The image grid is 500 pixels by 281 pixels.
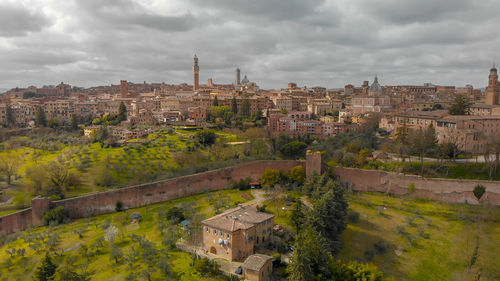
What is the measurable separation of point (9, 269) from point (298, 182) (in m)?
21.1

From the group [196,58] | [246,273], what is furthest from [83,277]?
[196,58]

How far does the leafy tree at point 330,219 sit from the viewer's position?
66.6ft

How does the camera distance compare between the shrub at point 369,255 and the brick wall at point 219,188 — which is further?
the brick wall at point 219,188

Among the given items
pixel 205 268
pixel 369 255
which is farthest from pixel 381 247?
pixel 205 268

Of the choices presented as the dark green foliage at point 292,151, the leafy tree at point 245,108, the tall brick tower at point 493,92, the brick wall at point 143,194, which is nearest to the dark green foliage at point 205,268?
the brick wall at point 143,194

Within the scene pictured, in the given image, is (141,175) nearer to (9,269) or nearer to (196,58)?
(9,269)

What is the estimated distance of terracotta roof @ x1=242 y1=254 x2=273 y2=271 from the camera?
55.8 feet

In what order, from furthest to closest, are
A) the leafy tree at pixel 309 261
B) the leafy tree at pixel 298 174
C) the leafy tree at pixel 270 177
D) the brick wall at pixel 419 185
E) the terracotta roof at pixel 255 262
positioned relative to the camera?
the leafy tree at pixel 270 177
the leafy tree at pixel 298 174
the brick wall at pixel 419 185
the terracotta roof at pixel 255 262
the leafy tree at pixel 309 261

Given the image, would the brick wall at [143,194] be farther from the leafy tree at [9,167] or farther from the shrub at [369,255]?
the shrub at [369,255]

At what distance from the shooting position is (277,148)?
40.7 meters

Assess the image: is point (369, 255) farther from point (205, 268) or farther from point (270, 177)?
point (270, 177)

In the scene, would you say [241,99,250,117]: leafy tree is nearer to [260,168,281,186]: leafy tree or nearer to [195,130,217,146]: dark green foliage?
[195,130,217,146]: dark green foliage

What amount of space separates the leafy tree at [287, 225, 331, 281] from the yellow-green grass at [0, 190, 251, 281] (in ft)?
14.3

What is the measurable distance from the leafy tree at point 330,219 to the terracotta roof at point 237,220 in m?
2.90
